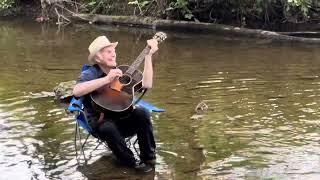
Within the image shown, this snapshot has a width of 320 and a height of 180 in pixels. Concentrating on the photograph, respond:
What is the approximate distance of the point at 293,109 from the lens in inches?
326

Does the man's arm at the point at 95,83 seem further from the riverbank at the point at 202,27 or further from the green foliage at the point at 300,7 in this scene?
the green foliage at the point at 300,7

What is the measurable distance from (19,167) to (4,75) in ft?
19.2

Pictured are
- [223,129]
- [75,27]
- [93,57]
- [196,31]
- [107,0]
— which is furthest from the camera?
[107,0]

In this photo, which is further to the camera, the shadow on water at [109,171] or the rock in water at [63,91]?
the rock in water at [63,91]

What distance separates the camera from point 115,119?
5875mm

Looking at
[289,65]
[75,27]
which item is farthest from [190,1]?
[289,65]

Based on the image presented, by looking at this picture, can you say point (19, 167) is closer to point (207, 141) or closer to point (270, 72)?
point (207, 141)

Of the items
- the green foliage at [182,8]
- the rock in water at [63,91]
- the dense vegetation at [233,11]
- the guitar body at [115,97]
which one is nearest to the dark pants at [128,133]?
the guitar body at [115,97]

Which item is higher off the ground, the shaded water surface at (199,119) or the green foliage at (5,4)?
the green foliage at (5,4)

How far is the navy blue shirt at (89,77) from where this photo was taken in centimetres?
580

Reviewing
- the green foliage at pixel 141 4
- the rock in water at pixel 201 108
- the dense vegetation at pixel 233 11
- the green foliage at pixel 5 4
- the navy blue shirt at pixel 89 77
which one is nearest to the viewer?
the navy blue shirt at pixel 89 77

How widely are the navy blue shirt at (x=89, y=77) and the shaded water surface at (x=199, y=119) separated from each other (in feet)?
1.92

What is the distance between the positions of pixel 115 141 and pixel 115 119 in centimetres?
26

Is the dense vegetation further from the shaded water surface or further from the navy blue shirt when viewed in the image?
the navy blue shirt
